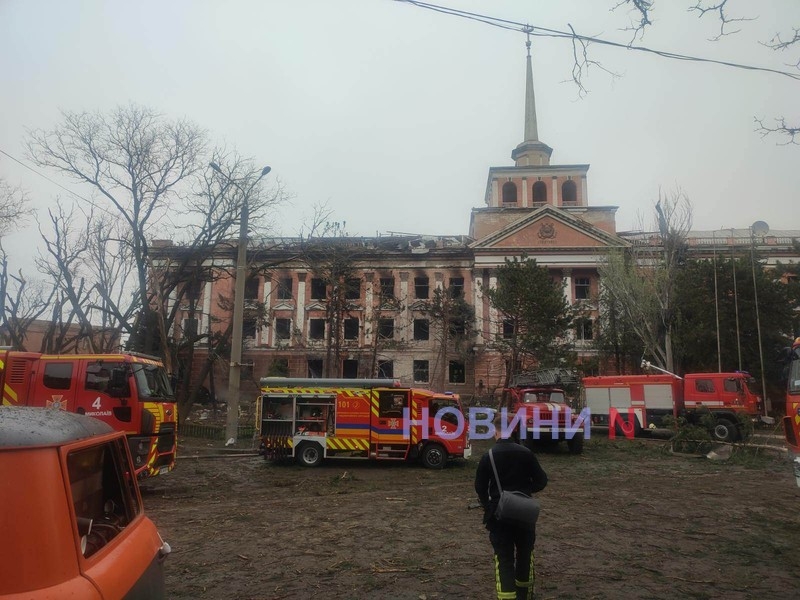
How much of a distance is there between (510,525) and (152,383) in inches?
379

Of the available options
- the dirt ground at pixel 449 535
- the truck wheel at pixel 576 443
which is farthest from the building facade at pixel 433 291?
the dirt ground at pixel 449 535

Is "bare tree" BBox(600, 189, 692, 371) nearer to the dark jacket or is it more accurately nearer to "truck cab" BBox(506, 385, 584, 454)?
"truck cab" BBox(506, 385, 584, 454)

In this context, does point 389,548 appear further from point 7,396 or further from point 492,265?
point 492,265

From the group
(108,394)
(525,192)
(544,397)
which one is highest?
(525,192)

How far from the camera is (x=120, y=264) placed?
30734 mm

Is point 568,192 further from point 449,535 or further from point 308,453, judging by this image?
point 449,535

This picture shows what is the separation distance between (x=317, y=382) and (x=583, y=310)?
2723 cm

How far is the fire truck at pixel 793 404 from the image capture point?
9070 millimetres

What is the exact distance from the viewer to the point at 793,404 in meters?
9.35

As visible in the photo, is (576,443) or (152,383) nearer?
(152,383)

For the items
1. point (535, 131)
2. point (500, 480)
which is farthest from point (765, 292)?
point (500, 480)

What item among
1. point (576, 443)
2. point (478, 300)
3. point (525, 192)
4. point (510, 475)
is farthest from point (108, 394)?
point (525, 192)

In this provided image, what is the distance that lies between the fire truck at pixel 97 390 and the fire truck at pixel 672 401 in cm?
2042

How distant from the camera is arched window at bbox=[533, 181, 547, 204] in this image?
5106 centimetres
